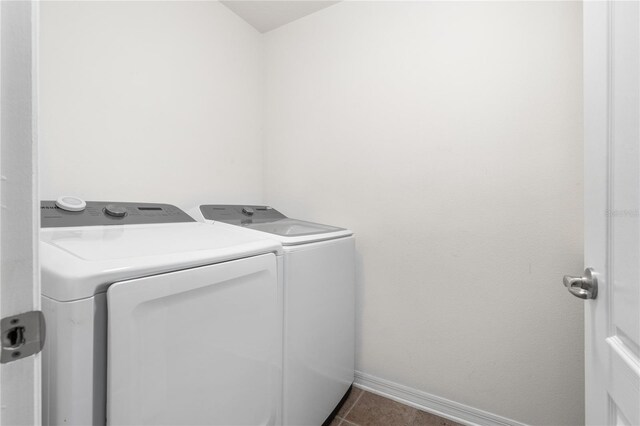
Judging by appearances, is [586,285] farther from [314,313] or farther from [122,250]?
[122,250]

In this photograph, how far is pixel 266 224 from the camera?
60.0 inches

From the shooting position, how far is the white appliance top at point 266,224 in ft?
4.13

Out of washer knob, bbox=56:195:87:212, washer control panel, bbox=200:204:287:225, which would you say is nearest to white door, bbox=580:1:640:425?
washer control panel, bbox=200:204:287:225

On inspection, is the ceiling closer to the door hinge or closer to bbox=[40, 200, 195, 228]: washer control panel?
bbox=[40, 200, 195, 228]: washer control panel

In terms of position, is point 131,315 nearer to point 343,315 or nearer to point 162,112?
point 343,315

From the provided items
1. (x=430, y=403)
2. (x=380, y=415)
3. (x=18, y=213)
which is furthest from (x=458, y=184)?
(x=18, y=213)

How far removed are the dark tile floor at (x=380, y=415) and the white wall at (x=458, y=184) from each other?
0.13 metres

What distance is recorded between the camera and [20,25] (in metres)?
0.35

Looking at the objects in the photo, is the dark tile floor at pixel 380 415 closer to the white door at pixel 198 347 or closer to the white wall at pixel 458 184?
the white wall at pixel 458 184

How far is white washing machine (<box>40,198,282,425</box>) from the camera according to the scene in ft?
1.82

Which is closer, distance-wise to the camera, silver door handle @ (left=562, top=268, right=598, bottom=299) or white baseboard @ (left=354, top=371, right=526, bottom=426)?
silver door handle @ (left=562, top=268, right=598, bottom=299)

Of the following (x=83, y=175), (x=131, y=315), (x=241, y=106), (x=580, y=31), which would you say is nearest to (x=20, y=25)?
(x=131, y=315)

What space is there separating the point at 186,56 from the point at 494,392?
2463 mm

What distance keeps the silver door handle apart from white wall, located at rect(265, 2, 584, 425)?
2.17 ft
